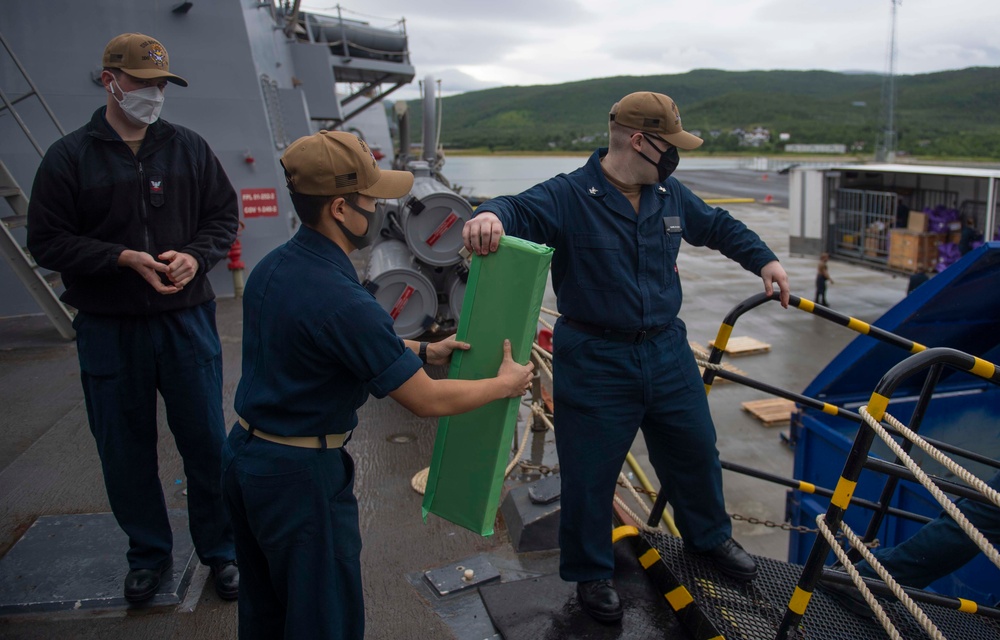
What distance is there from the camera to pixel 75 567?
290 cm

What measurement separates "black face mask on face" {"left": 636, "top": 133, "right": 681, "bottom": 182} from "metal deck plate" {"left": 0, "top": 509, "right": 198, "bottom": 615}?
2.38 m

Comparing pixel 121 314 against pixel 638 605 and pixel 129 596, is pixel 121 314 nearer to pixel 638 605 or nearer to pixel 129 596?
pixel 129 596

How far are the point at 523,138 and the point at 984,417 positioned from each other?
17726mm

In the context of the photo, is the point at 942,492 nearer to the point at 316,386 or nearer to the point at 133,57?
the point at 316,386

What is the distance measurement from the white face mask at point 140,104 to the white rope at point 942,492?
99.5 inches

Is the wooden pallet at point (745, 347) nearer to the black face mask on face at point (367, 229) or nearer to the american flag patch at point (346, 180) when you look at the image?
the black face mask on face at point (367, 229)

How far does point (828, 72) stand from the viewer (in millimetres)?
137000

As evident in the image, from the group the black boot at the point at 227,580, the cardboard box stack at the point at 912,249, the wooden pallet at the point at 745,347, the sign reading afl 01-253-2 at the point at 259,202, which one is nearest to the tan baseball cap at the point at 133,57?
the black boot at the point at 227,580

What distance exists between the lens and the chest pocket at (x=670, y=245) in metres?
2.64

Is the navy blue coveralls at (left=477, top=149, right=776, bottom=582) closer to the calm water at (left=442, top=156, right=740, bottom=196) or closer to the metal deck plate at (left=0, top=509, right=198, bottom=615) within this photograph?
the calm water at (left=442, top=156, right=740, bottom=196)

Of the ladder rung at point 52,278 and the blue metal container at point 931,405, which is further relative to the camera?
the ladder rung at point 52,278

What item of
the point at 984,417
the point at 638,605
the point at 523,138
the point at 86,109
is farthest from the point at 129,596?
the point at 523,138

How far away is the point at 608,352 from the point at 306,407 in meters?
1.12

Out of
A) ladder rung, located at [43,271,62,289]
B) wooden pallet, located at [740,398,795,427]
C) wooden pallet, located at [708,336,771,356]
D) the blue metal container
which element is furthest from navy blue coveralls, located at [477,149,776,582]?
wooden pallet, located at [708,336,771,356]
